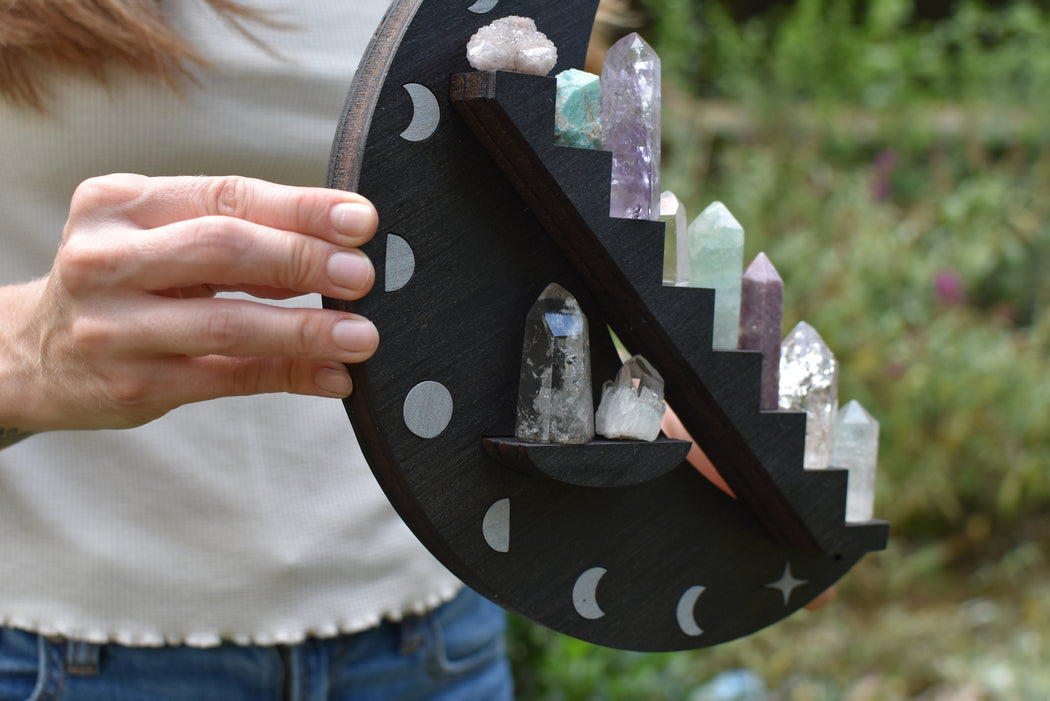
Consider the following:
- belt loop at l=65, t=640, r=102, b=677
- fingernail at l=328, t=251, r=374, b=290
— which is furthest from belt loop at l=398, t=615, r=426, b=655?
fingernail at l=328, t=251, r=374, b=290

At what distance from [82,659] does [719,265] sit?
2.12ft

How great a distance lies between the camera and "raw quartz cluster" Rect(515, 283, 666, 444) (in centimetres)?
55

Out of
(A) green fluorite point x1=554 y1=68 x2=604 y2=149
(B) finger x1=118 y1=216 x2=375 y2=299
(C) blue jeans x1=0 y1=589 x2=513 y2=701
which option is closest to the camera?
(B) finger x1=118 y1=216 x2=375 y2=299

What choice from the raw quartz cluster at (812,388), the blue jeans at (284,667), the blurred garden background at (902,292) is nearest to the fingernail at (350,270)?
the raw quartz cluster at (812,388)

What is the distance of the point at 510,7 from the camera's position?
581 mm

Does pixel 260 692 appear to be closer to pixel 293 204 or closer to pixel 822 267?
pixel 293 204

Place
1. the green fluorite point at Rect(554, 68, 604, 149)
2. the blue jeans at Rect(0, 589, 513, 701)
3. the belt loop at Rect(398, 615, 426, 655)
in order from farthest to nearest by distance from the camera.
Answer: the belt loop at Rect(398, 615, 426, 655), the blue jeans at Rect(0, 589, 513, 701), the green fluorite point at Rect(554, 68, 604, 149)

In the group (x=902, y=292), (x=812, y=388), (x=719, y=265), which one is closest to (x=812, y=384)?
(x=812, y=388)

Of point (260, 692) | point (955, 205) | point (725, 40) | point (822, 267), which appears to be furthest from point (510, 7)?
point (725, 40)

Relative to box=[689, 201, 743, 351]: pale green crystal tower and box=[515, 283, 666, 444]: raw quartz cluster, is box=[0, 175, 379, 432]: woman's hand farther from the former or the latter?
box=[689, 201, 743, 351]: pale green crystal tower

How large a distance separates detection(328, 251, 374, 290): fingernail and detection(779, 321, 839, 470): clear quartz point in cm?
36

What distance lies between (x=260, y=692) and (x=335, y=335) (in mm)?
505

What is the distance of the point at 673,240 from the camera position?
23.7 inches

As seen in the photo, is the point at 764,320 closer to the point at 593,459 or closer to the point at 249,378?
the point at 593,459
